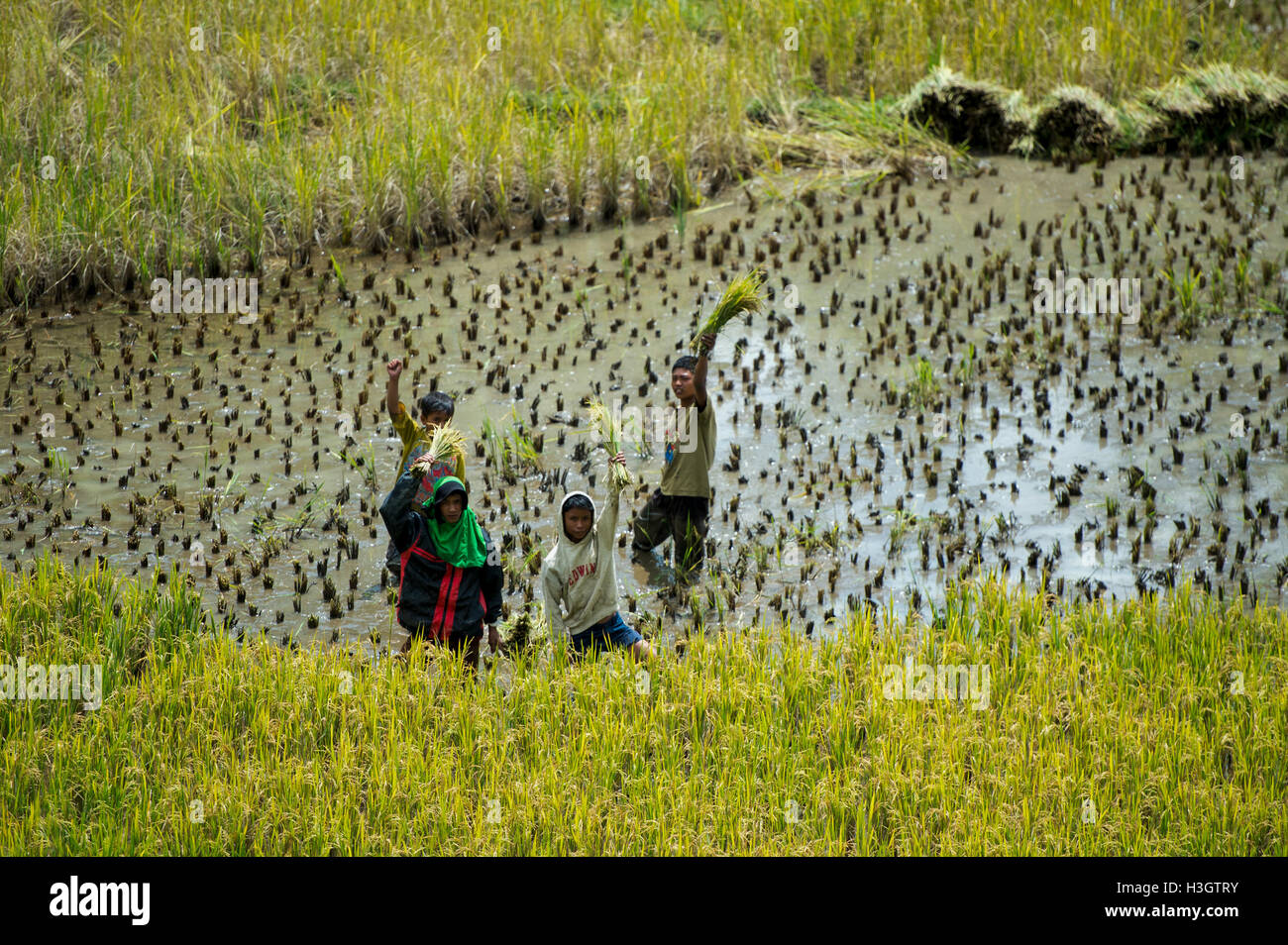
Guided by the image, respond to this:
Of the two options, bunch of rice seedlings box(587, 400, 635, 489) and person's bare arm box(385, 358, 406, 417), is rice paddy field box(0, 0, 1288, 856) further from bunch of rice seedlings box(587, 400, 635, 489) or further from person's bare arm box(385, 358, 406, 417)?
person's bare arm box(385, 358, 406, 417)

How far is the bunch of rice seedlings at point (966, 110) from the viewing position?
13.5 metres

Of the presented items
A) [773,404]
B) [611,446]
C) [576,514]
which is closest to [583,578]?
[576,514]

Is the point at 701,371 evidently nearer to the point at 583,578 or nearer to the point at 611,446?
the point at 611,446

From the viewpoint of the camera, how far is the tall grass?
11781 millimetres

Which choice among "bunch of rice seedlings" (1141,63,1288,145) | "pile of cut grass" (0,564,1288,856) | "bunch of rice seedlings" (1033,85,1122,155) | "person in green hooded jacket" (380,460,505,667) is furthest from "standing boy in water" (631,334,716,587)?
"bunch of rice seedlings" (1141,63,1288,145)

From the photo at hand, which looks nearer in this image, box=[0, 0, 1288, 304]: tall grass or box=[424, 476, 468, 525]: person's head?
box=[424, 476, 468, 525]: person's head

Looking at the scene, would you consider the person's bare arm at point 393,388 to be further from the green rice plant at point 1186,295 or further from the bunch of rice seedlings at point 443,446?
the green rice plant at point 1186,295

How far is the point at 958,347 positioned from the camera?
35.0 ft

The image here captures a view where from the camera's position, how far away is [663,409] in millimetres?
9773

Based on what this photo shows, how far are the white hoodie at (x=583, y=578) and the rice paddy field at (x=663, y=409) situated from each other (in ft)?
0.86

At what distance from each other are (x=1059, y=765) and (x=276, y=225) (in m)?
9.00

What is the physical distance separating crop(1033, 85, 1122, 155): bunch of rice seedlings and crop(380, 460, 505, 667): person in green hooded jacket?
9037 millimetres

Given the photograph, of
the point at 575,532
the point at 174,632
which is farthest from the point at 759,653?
the point at 174,632

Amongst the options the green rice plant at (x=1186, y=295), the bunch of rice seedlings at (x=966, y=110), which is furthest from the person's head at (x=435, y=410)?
the bunch of rice seedlings at (x=966, y=110)
